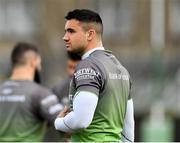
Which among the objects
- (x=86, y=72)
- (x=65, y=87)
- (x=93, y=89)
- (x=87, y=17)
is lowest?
(x=65, y=87)

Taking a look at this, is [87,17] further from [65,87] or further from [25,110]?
[65,87]

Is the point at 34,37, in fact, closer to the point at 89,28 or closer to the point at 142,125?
the point at 142,125

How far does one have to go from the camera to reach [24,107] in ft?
32.6

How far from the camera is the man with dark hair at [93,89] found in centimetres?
756

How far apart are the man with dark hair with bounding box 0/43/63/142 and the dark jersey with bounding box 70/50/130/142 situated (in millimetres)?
2114

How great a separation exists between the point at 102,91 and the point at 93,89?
14cm

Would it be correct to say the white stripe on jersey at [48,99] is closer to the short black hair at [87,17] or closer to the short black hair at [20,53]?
the short black hair at [20,53]

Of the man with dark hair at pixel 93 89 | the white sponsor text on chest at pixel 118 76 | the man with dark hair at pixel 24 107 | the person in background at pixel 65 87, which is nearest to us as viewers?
the man with dark hair at pixel 93 89

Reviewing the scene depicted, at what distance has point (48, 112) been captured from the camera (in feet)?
32.6

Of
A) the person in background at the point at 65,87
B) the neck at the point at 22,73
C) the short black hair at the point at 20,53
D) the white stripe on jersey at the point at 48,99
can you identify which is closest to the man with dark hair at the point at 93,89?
the white stripe on jersey at the point at 48,99

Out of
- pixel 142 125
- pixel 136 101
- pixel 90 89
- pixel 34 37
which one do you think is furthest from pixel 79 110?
pixel 34 37

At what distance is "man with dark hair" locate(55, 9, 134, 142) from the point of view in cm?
756

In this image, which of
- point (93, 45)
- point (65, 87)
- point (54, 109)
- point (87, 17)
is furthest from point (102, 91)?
point (65, 87)

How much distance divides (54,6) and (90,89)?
31.1m
